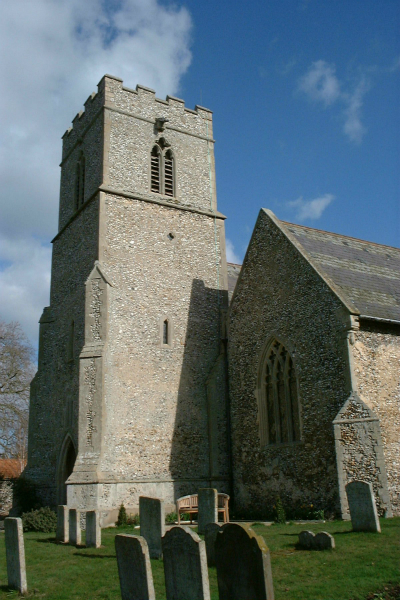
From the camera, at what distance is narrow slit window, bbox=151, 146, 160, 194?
73.2ft

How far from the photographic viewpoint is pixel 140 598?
6.14m

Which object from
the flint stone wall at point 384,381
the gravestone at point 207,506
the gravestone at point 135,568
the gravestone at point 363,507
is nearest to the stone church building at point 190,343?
the flint stone wall at point 384,381

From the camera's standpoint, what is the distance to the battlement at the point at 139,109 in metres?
22.5

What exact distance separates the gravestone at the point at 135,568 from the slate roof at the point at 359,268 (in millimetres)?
10226

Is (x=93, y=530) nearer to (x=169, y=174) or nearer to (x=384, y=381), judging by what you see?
(x=384, y=381)

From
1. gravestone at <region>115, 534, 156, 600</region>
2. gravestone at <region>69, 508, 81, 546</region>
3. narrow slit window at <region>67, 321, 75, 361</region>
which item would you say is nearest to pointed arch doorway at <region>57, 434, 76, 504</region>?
narrow slit window at <region>67, 321, 75, 361</region>

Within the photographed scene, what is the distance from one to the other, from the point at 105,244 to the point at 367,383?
10.3m

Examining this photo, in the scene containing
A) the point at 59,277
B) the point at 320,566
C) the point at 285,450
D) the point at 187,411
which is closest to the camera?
the point at 320,566

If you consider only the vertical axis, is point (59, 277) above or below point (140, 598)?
above

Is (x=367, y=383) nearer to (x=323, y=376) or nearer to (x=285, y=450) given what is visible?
(x=323, y=376)

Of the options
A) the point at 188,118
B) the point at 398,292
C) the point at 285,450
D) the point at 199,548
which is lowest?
the point at 199,548

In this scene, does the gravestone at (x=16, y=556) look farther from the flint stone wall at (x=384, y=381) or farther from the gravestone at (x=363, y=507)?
the flint stone wall at (x=384, y=381)

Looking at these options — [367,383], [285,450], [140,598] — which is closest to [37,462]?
[285,450]

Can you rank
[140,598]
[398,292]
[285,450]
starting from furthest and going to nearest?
[398,292] → [285,450] → [140,598]
